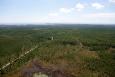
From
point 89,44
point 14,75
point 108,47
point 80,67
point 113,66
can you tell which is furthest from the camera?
point 89,44

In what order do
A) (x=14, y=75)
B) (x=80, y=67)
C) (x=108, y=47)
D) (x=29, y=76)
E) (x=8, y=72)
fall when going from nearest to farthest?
(x=29, y=76)
(x=14, y=75)
(x=8, y=72)
(x=80, y=67)
(x=108, y=47)

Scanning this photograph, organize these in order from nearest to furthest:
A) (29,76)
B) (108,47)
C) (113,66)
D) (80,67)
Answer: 1. (29,76)
2. (80,67)
3. (113,66)
4. (108,47)

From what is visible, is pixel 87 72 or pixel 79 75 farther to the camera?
pixel 87 72

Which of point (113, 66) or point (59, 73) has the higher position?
point (59, 73)

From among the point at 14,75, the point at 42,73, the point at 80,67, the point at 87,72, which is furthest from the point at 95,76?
the point at 14,75

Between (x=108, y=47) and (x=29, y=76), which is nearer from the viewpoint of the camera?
(x=29, y=76)

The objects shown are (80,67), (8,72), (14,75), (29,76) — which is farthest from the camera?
(80,67)

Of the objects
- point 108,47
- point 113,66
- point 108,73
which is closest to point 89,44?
point 108,47

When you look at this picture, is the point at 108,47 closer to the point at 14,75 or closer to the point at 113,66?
the point at 113,66

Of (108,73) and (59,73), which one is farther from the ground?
(59,73)

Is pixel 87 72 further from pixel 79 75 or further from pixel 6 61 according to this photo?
pixel 6 61
